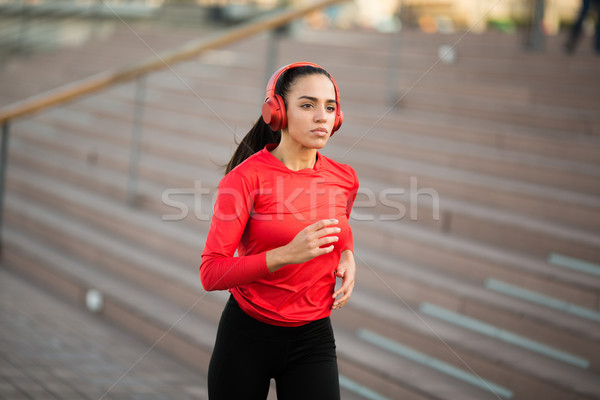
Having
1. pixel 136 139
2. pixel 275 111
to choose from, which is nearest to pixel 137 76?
pixel 136 139

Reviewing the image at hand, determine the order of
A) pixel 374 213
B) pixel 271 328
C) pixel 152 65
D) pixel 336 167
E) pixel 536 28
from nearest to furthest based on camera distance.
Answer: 1. pixel 271 328
2. pixel 336 167
3. pixel 374 213
4. pixel 152 65
5. pixel 536 28

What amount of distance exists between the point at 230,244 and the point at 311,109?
1.50 feet

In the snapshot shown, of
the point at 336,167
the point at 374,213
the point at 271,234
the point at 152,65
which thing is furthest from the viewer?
the point at 152,65

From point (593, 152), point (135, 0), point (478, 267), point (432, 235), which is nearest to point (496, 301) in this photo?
point (478, 267)

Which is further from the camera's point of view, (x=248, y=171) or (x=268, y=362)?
(x=268, y=362)

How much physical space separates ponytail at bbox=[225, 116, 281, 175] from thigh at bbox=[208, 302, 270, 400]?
0.56m

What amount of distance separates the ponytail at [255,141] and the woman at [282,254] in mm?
18

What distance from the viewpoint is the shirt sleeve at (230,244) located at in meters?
1.82

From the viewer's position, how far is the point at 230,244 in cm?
187

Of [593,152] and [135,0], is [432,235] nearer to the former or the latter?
[593,152]

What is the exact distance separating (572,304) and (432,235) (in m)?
1.00

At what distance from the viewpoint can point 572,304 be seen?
141 inches

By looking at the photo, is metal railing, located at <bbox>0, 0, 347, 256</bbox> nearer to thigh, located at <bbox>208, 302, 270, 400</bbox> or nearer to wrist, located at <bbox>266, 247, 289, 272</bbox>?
thigh, located at <bbox>208, 302, 270, 400</bbox>

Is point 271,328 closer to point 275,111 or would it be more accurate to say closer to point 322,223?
point 322,223
